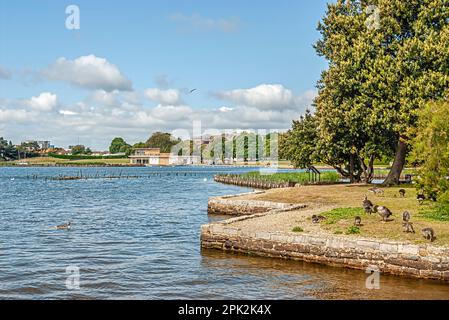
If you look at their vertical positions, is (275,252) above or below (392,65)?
below

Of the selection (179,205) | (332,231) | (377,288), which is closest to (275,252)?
(332,231)

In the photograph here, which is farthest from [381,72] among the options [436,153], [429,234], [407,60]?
[429,234]

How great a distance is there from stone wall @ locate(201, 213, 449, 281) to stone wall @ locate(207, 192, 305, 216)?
11.9 meters

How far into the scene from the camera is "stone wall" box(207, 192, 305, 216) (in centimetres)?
3869

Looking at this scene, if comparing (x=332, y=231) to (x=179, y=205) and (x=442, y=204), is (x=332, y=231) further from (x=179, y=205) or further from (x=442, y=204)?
(x=179, y=205)

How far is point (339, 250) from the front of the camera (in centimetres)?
2220

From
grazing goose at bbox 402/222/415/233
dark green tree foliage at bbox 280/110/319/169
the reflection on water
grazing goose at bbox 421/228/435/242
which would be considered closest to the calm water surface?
the reflection on water

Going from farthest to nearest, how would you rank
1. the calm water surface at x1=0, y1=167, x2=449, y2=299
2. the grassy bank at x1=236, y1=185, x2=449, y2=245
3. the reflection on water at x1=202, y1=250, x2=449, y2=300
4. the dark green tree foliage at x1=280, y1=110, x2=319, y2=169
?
the dark green tree foliage at x1=280, y1=110, x2=319, y2=169 < the grassy bank at x1=236, y1=185, x2=449, y2=245 < the calm water surface at x1=0, y1=167, x2=449, y2=299 < the reflection on water at x1=202, y1=250, x2=449, y2=300

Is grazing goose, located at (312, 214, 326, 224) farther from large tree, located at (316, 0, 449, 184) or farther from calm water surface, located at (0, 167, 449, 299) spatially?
large tree, located at (316, 0, 449, 184)

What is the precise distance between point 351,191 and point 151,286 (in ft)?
90.4

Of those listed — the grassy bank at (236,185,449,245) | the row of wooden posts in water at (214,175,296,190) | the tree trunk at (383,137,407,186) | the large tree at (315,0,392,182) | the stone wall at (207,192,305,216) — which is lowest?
the row of wooden posts in water at (214,175,296,190)

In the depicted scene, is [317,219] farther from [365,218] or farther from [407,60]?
[407,60]

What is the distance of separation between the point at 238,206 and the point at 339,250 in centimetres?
1990

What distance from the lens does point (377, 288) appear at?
749 inches
